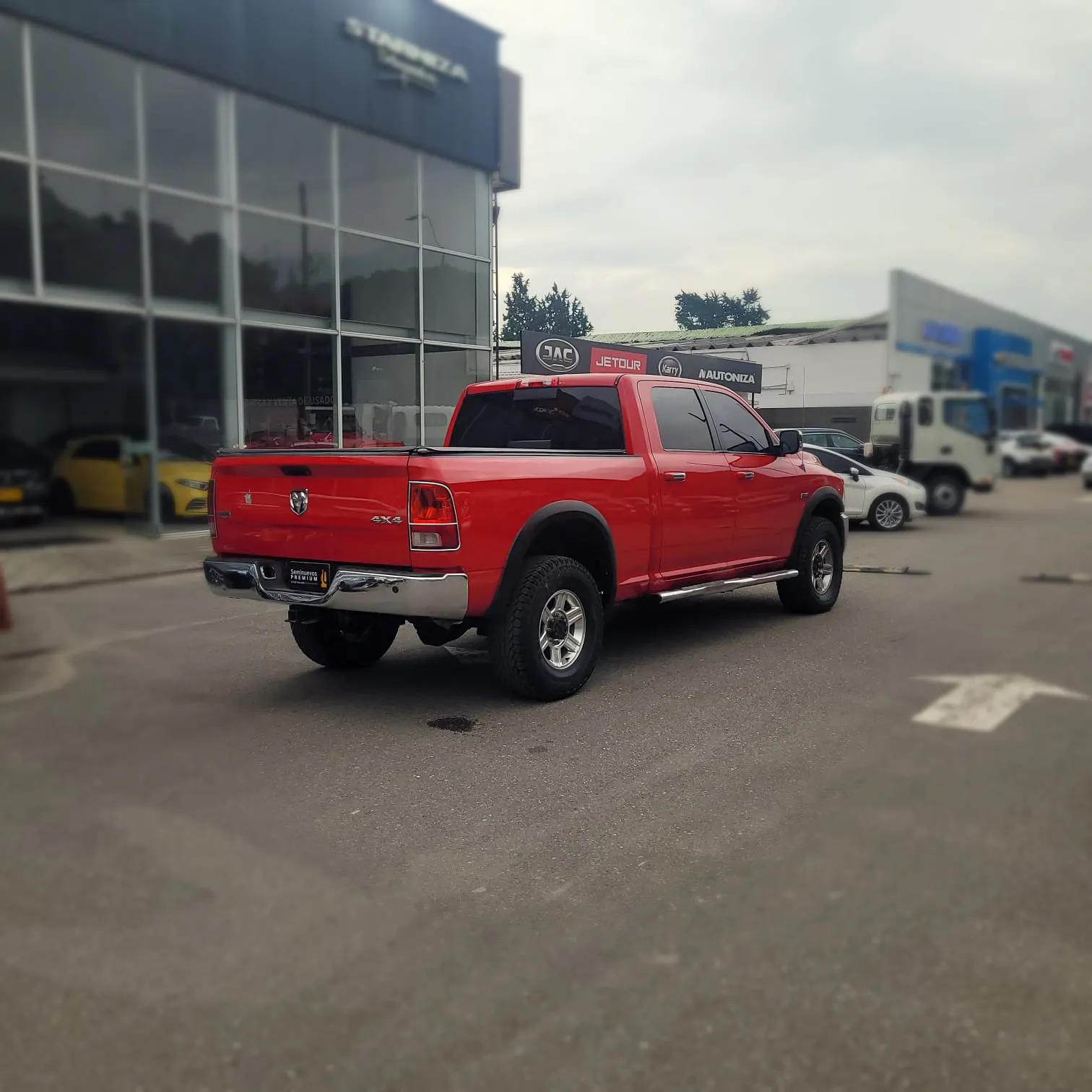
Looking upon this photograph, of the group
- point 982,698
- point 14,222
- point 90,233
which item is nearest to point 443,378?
point 90,233

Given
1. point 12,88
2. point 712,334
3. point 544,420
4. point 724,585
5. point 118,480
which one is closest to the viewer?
point 544,420

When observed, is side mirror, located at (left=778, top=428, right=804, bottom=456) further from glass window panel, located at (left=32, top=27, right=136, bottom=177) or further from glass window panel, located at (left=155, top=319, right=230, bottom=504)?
glass window panel, located at (left=32, top=27, right=136, bottom=177)

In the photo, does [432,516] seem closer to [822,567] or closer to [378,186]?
[822,567]

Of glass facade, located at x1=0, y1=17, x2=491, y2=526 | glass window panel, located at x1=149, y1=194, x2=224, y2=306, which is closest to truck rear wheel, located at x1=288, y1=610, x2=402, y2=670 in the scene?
glass facade, located at x1=0, y1=17, x2=491, y2=526

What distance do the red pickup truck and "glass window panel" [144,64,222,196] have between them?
9.58m

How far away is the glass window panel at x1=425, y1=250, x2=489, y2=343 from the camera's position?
1958 centimetres

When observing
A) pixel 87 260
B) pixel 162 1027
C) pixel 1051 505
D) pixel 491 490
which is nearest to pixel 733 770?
pixel 491 490

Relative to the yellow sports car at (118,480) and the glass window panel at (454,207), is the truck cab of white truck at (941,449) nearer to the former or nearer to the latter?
the glass window panel at (454,207)

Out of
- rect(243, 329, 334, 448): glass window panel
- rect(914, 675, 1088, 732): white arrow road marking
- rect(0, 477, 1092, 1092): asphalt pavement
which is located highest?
rect(243, 329, 334, 448): glass window panel

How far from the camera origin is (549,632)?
6141 mm

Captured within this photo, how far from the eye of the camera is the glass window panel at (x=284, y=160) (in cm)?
1611

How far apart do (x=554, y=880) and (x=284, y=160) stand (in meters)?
15.4

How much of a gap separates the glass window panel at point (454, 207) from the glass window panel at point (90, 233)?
235 inches

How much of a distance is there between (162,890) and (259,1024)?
0.94m
